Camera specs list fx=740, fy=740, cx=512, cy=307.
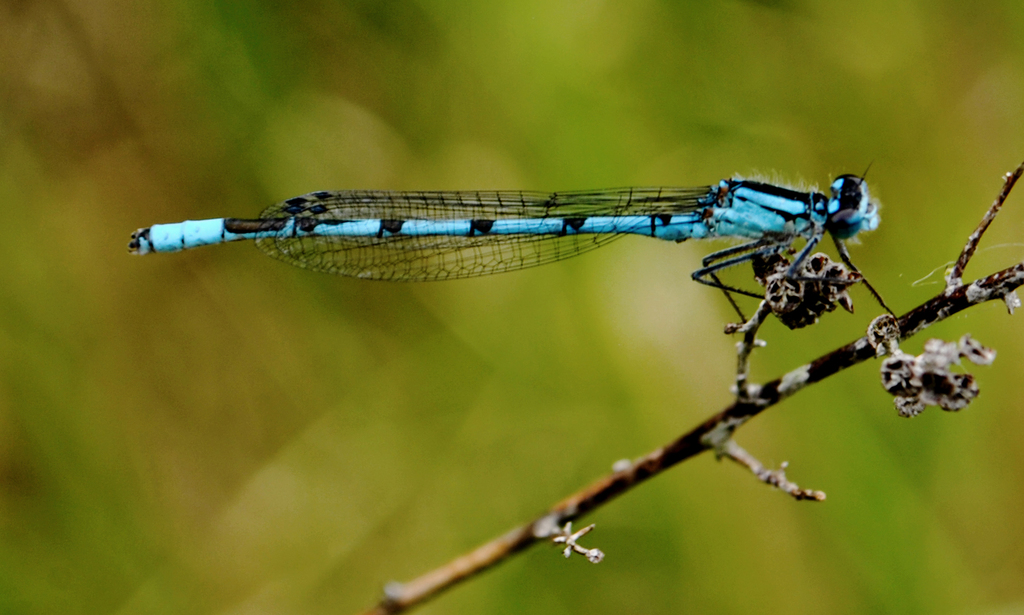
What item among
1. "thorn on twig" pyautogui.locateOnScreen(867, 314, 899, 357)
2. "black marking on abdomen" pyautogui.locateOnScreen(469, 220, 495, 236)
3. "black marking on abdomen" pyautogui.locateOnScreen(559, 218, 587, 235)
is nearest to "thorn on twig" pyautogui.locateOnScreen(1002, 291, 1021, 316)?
"thorn on twig" pyautogui.locateOnScreen(867, 314, 899, 357)

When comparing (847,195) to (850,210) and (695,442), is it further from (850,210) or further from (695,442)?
(695,442)

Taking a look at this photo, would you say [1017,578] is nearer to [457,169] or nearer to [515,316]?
Answer: [515,316]

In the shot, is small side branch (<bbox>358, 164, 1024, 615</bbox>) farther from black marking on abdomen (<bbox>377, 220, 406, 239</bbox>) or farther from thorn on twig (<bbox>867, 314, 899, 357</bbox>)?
black marking on abdomen (<bbox>377, 220, 406, 239</bbox>)

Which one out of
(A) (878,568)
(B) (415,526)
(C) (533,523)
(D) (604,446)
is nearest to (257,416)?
(B) (415,526)

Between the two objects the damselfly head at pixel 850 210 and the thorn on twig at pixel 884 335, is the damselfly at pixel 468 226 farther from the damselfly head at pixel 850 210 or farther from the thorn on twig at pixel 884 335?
the thorn on twig at pixel 884 335

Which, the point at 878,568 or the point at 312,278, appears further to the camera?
the point at 312,278

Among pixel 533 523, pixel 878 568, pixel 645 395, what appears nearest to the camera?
pixel 533 523

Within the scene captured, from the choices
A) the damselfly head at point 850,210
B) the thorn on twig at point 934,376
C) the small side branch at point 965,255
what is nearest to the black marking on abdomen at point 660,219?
the damselfly head at point 850,210
